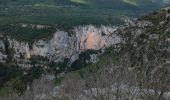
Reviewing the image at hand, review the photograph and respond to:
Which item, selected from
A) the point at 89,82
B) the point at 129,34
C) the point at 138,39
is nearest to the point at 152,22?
the point at 129,34

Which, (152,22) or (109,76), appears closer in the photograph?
(109,76)

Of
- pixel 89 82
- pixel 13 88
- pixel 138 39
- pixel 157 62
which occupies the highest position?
pixel 157 62

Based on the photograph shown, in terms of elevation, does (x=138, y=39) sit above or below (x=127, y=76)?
below

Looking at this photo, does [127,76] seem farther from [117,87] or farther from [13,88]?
[13,88]

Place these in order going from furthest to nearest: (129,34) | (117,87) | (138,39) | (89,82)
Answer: (129,34), (138,39), (89,82), (117,87)

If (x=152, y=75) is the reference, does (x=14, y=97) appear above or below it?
below

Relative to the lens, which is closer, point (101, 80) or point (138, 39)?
point (101, 80)

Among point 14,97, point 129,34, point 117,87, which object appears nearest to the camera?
point 117,87

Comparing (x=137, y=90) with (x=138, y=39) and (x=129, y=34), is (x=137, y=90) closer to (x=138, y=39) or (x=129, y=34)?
(x=138, y=39)

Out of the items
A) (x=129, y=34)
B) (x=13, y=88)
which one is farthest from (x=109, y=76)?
(x=129, y=34)
